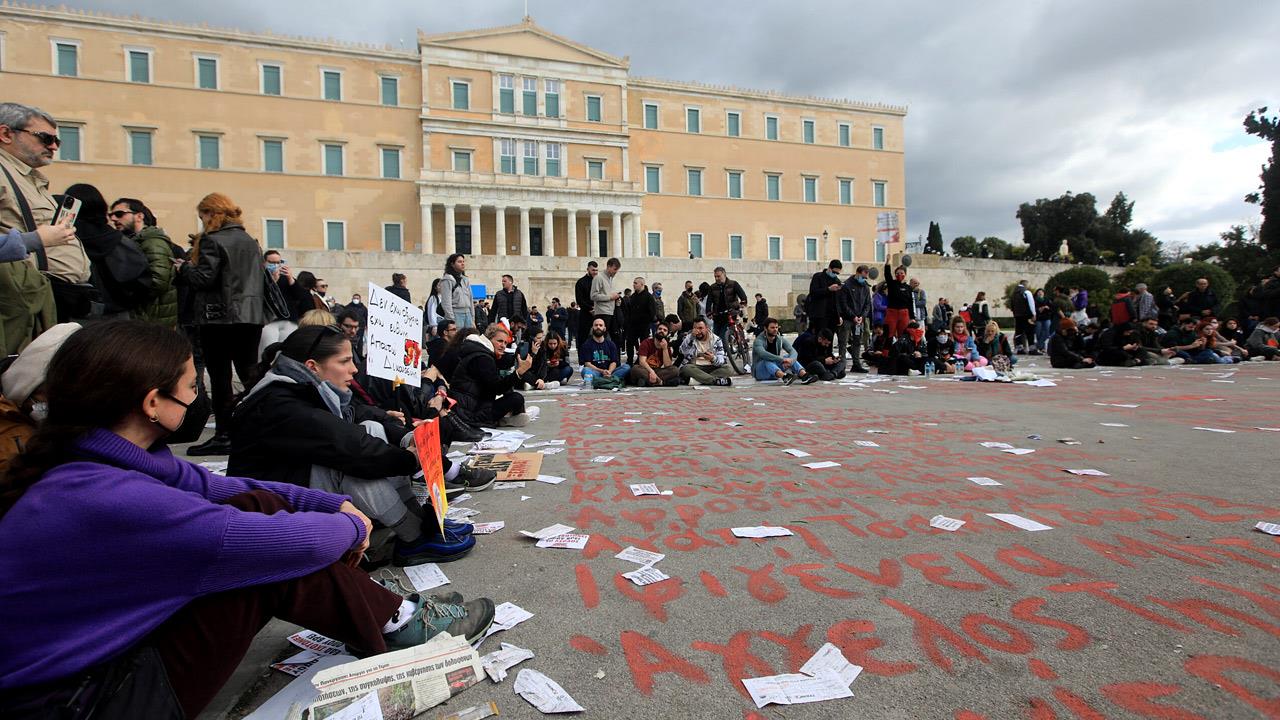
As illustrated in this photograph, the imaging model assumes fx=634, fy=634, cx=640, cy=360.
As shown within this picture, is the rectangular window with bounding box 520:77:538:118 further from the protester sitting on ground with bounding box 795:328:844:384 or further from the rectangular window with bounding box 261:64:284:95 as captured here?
the protester sitting on ground with bounding box 795:328:844:384

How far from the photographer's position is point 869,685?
1720 millimetres

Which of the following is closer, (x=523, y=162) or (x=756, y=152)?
(x=523, y=162)

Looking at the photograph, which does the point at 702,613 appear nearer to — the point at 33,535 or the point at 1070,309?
the point at 33,535

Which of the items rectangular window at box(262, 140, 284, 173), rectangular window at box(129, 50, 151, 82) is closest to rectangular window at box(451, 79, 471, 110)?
rectangular window at box(262, 140, 284, 173)

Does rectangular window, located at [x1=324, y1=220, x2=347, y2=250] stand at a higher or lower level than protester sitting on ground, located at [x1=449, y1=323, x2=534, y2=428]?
higher

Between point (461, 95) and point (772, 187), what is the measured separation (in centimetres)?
2025

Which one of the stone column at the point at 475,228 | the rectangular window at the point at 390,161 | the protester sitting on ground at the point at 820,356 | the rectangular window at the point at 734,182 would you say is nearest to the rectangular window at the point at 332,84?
the rectangular window at the point at 390,161

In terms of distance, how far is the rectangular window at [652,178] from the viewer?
39.7 meters

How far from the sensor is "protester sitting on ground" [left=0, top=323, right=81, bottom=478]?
169 centimetres

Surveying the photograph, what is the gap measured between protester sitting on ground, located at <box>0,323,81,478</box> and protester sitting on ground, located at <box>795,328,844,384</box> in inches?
362

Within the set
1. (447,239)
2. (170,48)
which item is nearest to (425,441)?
(447,239)

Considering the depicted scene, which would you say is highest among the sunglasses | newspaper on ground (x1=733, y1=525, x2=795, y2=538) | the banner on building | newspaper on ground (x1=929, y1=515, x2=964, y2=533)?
the sunglasses

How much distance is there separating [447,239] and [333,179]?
6.95 m

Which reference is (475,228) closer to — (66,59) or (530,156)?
(530,156)
